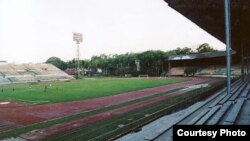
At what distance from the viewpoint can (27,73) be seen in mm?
A: 63031

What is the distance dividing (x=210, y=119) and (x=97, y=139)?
4.00 m

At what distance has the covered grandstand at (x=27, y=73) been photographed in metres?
54.7

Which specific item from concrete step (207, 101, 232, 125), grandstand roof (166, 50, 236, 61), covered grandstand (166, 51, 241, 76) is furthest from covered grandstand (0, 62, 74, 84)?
concrete step (207, 101, 232, 125)

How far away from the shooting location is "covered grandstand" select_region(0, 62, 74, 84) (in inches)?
2153

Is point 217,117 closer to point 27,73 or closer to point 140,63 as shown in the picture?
point 27,73

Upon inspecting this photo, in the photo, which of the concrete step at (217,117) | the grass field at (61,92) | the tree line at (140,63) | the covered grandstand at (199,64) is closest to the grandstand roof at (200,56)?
the covered grandstand at (199,64)

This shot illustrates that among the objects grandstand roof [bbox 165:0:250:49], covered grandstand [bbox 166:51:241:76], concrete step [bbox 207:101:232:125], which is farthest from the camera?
covered grandstand [bbox 166:51:241:76]

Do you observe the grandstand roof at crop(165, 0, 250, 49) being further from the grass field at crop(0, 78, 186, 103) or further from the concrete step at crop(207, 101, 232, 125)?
the grass field at crop(0, 78, 186, 103)

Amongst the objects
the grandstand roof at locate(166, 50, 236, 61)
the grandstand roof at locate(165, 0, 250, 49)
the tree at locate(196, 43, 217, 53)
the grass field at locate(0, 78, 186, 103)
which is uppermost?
the tree at locate(196, 43, 217, 53)

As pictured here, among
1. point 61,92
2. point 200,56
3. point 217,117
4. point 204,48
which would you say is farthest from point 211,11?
point 204,48

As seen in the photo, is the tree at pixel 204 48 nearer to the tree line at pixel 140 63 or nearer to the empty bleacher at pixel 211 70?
the tree line at pixel 140 63

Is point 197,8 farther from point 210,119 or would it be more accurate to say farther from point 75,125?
point 75,125

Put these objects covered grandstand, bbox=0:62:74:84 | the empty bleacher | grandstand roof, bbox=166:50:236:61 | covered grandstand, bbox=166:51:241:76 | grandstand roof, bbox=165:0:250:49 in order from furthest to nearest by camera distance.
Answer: covered grandstand, bbox=166:51:241:76
grandstand roof, bbox=166:50:236:61
covered grandstand, bbox=0:62:74:84
the empty bleacher
grandstand roof, bbox=165:0:250:49

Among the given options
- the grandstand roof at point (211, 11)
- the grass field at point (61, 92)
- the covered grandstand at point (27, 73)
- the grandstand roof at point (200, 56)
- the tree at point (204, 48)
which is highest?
the tree at point (204, 48)
